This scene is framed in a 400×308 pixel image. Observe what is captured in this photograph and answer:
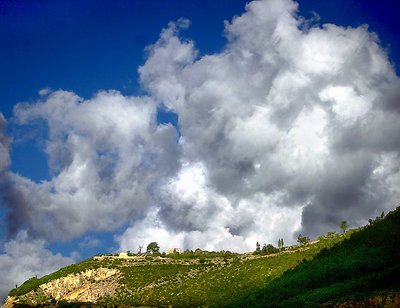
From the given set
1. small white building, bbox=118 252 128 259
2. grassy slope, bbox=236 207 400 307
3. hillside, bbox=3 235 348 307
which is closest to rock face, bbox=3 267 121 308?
hillside, bbox=3 235 348 307

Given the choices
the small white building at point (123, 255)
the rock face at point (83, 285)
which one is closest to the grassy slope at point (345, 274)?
the rock face at point (83, 285)

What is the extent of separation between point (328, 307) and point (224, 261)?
77698 mm

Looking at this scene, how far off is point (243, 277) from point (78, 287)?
1735 inches

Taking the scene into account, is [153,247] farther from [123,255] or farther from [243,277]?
[243,277]

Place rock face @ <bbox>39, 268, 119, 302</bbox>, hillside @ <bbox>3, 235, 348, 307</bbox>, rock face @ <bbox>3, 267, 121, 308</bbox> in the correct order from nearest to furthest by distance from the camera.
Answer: hillside @ <bbox>3, 235, 348, 307</bbox>
rock face @ <bbox>3, 267, 121, 308</bbox>
rock face @ <bbox>39, 268, 119, 302</bbox>

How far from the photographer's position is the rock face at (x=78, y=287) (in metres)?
96.6

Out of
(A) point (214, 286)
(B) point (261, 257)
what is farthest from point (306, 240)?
(A) point (214, 286)

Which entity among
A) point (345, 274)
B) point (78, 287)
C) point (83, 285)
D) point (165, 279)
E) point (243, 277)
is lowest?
point (345, 274)

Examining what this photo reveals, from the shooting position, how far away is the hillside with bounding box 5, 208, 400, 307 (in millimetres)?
45788

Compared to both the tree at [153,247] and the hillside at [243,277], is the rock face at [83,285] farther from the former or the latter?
the tree at [153,247]

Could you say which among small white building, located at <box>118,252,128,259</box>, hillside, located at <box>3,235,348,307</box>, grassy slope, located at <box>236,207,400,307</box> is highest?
small white building, located at <box>118,252,128,259</box>

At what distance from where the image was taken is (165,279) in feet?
307

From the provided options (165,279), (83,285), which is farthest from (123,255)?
(165,279)

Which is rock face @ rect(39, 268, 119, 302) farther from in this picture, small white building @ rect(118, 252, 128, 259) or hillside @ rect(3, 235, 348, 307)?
small white building @ rect(118, 252, 128, 259)
